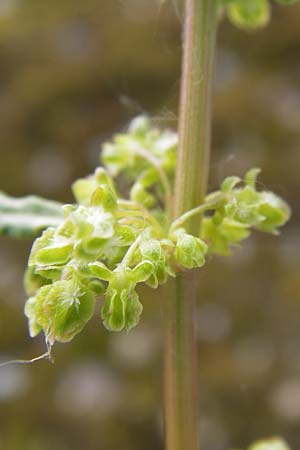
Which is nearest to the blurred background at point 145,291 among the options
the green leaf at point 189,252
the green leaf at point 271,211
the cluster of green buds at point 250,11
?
the cluster of green buds at point 250,11

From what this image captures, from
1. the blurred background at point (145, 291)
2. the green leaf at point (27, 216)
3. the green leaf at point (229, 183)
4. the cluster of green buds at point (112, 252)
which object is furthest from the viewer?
the blurred background at point (145, 291)

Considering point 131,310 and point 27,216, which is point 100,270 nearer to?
point 131,310

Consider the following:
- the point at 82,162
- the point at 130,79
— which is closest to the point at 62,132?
the point at 82,162

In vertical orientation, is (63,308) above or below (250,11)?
below

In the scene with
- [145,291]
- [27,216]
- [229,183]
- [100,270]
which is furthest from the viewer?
[145,291]

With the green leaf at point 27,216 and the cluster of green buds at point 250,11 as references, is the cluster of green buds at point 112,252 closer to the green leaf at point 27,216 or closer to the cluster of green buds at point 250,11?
the green leaf at point 27,216

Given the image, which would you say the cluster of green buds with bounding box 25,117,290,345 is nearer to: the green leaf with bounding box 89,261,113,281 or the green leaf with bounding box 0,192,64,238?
the green leaf with bounding box 89,261,113,281

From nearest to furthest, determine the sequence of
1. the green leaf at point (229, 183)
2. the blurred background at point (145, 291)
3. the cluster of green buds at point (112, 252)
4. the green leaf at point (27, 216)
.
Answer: the cluster of green buds at point (112, 252), the green leaf at point (229, 183), the green leaf at point (27, 216), the blurred background at point (145, 291)

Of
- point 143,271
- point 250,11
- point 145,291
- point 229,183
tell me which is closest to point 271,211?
point 229,183
